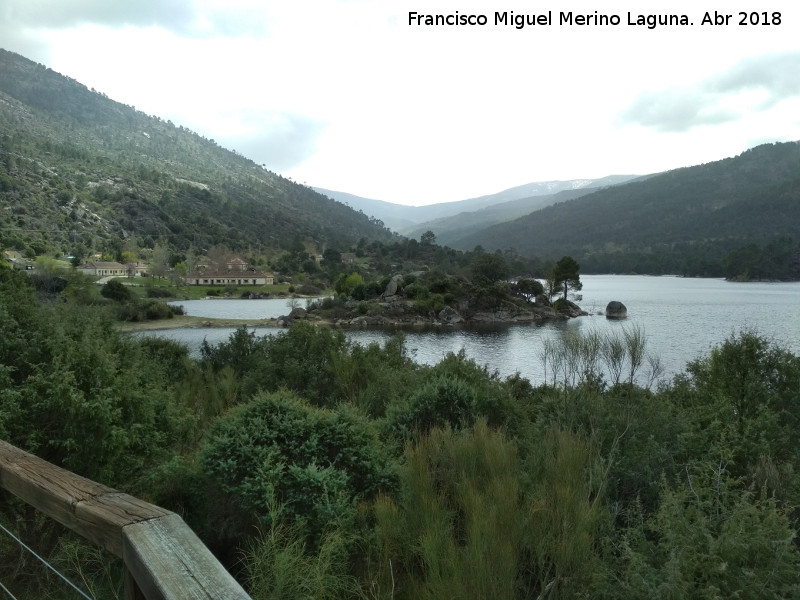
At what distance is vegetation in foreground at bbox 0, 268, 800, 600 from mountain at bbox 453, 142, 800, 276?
410 feet

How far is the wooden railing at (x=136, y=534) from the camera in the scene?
3.81 ft

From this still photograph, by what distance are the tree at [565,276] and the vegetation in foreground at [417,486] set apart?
2549 inches

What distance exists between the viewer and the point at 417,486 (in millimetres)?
3811

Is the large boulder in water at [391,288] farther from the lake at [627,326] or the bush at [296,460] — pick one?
the bush at [296,460]

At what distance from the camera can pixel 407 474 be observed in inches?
160

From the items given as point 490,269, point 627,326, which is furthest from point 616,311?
point 627,326

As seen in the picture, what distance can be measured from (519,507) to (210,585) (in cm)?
280

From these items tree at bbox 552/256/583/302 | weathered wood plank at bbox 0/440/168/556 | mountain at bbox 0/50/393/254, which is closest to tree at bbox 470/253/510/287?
tree at bbox 552/256/583/302

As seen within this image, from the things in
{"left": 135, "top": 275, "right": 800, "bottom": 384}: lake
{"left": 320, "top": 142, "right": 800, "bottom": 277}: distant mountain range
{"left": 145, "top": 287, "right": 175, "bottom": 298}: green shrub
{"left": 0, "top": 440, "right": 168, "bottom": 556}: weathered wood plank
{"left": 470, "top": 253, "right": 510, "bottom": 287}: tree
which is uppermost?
{"left": 320, "top": 142, "right": 800, "bottom": 277}: distant mountain range

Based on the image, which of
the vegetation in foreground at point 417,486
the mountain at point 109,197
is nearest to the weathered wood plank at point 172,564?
the vegetation in foreground at point 417,486

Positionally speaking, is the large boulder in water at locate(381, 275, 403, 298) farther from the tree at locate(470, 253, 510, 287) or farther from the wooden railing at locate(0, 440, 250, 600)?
the wooden railing at locate(0, 440, 250, 600)

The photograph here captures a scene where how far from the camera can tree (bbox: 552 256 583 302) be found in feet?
228

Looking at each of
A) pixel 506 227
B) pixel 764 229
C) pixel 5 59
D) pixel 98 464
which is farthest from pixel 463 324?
pixel 5 59

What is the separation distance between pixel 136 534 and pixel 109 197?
439ft
